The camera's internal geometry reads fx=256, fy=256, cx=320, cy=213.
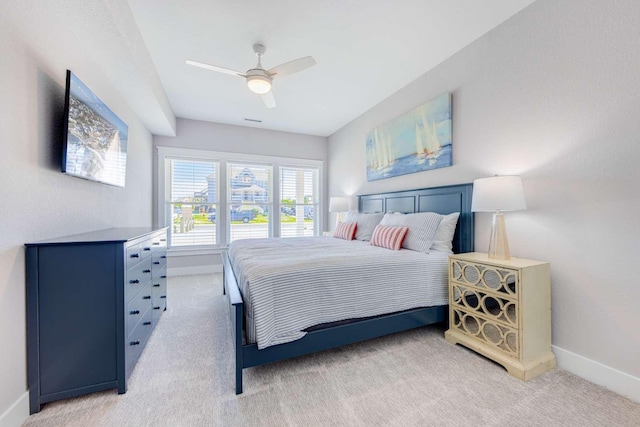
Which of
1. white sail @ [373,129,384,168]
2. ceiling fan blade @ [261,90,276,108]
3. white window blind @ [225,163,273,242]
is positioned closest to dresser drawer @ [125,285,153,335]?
ceiling fan blade @ [261,90,276,108]

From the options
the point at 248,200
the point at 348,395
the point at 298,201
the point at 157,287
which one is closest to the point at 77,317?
the point at 157,287

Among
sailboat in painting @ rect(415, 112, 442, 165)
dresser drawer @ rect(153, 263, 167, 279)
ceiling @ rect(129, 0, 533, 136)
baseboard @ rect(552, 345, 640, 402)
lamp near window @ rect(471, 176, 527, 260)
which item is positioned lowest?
baseboard @ rect(552, 345, 640, 402)

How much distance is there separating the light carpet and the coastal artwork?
1.95 metres

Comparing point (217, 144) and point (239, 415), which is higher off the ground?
point (217, 144)

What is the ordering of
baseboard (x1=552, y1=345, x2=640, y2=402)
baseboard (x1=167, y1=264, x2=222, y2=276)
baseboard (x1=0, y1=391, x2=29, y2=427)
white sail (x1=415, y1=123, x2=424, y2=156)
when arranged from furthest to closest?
baseboard (x1=167, y1=264, x2=222, y2=276), white sail (x1=415, y1=123, x2=424, y2=156), baseboard (x1=552, y1=345, x2=640, y2=402), baseboard (x1=0, y1=391, x2=29, y2=427)

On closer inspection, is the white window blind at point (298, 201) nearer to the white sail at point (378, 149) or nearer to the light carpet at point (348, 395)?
the white sail at point (378, 149)

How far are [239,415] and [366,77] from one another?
11.3ft

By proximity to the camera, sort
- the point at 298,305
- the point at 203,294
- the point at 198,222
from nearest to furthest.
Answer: the point at 298,305, the point at 203,294, the point at 198,222

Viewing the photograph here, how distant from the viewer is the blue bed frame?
1.59 meters

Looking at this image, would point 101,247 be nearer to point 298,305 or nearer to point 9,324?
point 9,324

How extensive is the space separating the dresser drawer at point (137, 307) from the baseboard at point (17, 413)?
49 cm

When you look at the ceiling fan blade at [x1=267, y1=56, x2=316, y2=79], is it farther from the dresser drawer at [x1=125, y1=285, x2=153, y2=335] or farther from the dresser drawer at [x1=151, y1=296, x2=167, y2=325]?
the dresser drawer at [x1=151, y1=296, x2=167, y2=325]

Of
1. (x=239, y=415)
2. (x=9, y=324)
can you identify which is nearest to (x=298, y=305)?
(x=239, y=415)

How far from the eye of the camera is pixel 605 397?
1525 millimetres
